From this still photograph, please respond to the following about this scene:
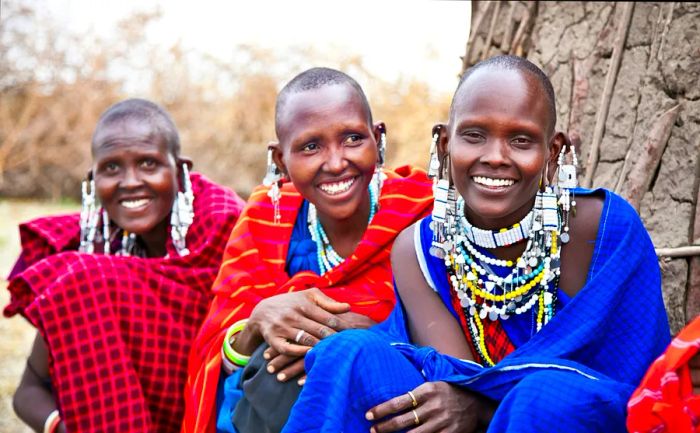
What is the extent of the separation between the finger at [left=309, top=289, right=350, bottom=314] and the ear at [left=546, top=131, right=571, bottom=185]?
788 mm

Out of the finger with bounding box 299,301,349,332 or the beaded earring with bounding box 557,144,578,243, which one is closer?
the beaded earring with bounding box 557,144,578,243

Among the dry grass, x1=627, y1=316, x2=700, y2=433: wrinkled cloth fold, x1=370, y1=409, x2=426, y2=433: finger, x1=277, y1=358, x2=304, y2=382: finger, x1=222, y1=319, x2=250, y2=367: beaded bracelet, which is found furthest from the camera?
the dry grass

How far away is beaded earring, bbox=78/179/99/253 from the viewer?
3939 mm

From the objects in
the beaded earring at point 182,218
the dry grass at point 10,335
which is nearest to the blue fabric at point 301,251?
the beaded earring at point 182,218

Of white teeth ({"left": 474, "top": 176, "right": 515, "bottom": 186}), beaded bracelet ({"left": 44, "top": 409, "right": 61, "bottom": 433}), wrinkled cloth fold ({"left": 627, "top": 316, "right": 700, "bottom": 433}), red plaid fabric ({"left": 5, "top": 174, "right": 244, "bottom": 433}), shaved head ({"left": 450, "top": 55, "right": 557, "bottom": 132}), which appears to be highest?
shaved head ({"left": 450, "top": 55, "right": 557, "bottom": 132})

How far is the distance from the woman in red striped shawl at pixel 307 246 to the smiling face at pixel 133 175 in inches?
24.1

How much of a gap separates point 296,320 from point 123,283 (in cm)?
A: 97

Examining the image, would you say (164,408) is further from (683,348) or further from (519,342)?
(683,348)

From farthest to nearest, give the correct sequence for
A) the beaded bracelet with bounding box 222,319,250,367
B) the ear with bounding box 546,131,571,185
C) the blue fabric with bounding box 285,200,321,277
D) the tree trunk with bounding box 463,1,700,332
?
the blue fabric with bounding box 285,200,321,277 → the tree trunk with bounding box 463,1,700,332 → the beaded bracelet with bounding box 222,319,250,367 → the ear with bounding box 546,131,571,185

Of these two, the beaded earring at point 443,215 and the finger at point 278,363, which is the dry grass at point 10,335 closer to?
the finger at point 278,363

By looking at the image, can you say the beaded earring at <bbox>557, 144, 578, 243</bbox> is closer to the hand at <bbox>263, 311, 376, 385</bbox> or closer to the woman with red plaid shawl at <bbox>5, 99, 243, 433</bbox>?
the hand at <bbox>263, 311, 376, 385</bbox>

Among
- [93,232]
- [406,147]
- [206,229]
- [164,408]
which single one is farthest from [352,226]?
[406,147]

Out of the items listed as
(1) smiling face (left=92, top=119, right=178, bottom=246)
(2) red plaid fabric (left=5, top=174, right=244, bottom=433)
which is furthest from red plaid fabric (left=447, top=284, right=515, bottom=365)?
(1) smiling face (left=92, top=119, right=178, bottom=246)

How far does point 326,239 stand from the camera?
131 inches
